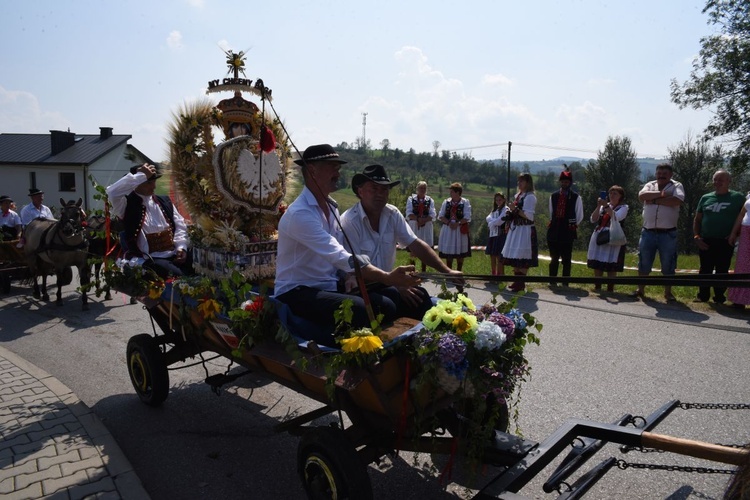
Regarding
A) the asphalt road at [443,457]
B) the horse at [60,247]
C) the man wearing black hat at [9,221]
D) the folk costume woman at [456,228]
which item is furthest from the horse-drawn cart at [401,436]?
the man wearing black hat at [9,221]

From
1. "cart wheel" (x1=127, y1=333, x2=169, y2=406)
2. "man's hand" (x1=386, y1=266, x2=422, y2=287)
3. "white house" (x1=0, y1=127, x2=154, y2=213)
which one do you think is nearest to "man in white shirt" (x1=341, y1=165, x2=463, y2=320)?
"man's hand" (x1=386, y1=266, x2=422, y2=287)

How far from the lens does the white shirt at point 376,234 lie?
4.25 meters

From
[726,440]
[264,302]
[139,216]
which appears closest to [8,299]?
[139,216]

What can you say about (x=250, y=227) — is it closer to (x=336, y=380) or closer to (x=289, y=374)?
(x=289, y=374)

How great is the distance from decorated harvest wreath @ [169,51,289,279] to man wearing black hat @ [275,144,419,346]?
1.15 metres

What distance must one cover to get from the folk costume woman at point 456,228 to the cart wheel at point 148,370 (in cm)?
738

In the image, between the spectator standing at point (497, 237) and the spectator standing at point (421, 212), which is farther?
the spectator standing at point (421, 212)

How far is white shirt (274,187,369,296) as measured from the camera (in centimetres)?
357

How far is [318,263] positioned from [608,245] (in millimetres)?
7128

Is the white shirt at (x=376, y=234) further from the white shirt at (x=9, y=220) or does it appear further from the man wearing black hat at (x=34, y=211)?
the man wearing black hat at (x=34, y=211)

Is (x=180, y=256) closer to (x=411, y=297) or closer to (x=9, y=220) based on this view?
(x=411, y=297)

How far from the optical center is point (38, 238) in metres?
9.87

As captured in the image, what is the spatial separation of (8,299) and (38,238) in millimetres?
1417

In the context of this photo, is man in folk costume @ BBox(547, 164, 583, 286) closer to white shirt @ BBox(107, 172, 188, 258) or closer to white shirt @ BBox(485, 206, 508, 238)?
white shirt @ BBox(485, 206, 508, 238)
